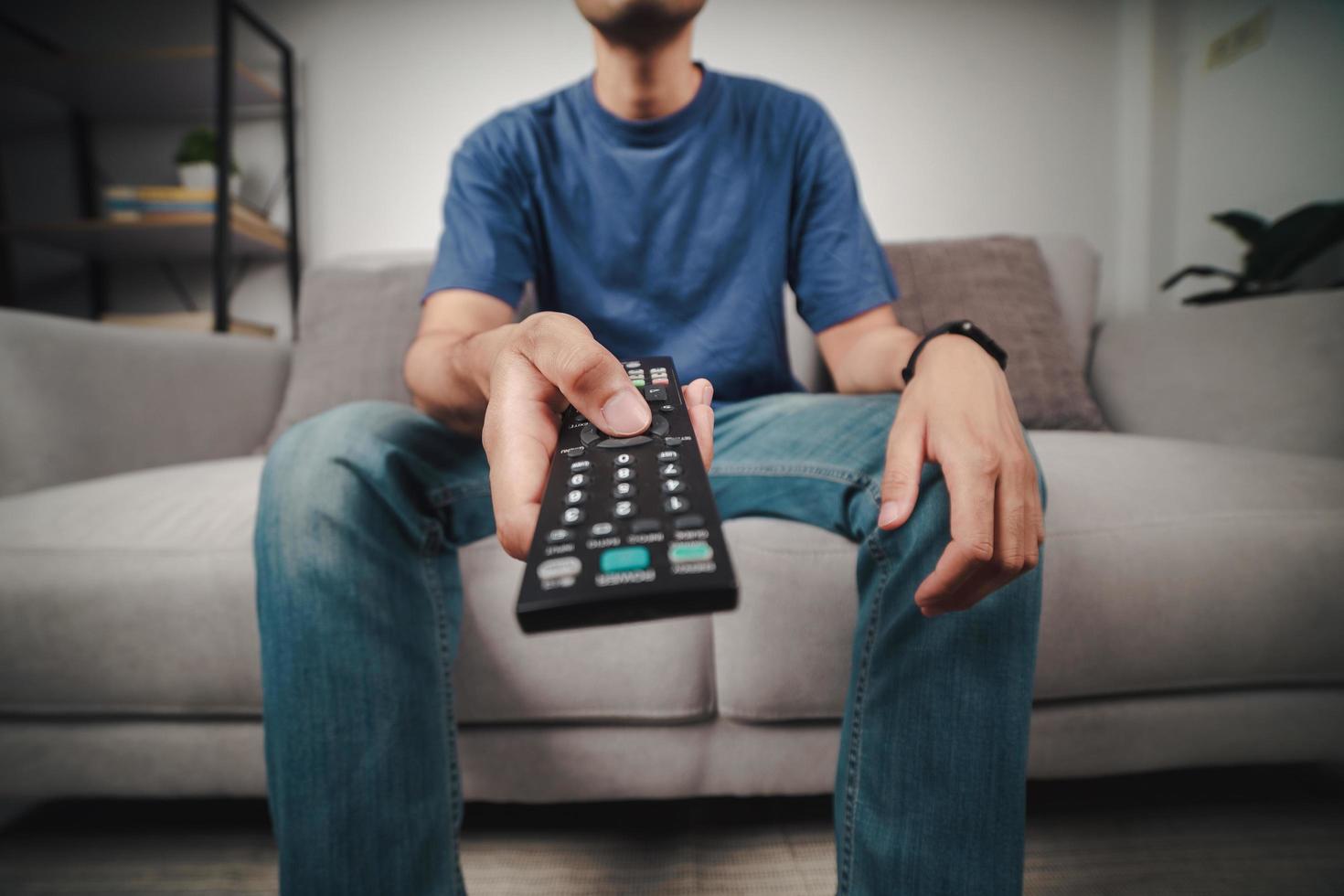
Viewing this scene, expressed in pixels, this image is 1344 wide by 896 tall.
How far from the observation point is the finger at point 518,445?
0.20 m

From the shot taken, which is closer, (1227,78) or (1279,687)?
(1279,687)

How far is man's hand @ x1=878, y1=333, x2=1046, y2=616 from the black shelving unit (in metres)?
1.44

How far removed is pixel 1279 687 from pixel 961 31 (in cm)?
137

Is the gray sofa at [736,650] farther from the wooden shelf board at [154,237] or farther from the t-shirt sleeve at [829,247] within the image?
the wooden shelf board at [154,237]

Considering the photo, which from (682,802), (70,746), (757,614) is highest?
(757,614)

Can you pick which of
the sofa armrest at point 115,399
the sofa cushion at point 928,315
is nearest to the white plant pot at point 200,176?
the sofa cushion at point 928,315

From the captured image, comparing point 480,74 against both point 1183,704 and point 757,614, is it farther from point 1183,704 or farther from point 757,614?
point 1183,704

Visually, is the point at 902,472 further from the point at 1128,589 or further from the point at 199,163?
the point at 199,163

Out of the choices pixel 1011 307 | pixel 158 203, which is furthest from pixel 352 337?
pixel 1011 307

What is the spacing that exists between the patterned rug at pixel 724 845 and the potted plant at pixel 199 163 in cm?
120

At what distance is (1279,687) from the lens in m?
0.56

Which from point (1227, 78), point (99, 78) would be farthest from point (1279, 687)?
point (99, 78)

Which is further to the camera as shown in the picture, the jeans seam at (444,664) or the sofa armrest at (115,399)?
the sofa armrest at (115,399)

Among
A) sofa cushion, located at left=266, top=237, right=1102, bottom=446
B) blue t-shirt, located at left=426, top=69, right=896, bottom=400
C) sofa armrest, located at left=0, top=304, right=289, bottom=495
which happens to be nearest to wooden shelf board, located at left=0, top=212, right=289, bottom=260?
sofa cushion, located at left=266, top=237, right=1102, bottom=446
